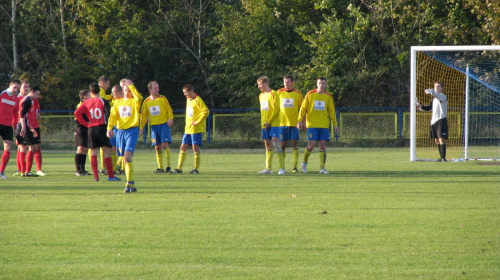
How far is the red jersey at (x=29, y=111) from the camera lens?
14641 millimetres

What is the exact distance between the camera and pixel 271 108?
15.1 m

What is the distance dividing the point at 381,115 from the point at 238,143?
6.23m

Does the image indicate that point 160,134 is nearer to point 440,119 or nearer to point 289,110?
point 289,110

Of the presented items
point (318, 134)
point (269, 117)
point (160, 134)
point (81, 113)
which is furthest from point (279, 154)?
point (81, 113)

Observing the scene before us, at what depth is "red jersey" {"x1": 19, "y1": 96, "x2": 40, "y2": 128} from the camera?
14.6m

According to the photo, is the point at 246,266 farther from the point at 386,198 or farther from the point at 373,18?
the point at 373,18

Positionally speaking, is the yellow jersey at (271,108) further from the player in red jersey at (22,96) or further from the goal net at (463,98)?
the goal net at (463,98)

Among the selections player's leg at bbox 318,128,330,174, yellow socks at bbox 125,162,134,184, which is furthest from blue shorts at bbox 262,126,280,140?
yellow socks at bbox 125,162,134,184

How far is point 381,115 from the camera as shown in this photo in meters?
29.5

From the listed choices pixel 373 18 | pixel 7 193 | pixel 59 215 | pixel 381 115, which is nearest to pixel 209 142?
pixel 381 115

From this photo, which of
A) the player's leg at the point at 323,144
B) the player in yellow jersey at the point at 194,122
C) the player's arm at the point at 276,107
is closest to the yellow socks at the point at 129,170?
the player in yellow jersey at the point at 194,122

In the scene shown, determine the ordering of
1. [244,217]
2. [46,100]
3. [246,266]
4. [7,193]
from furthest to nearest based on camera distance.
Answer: [46,100] < [7,193] < [244,217] < [246,266]

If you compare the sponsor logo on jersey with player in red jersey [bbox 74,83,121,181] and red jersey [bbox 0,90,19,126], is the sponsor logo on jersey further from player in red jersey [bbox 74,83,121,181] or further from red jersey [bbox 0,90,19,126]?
red jersey [bbox 0,90,19,126]

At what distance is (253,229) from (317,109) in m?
8.18
